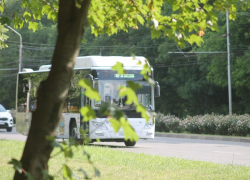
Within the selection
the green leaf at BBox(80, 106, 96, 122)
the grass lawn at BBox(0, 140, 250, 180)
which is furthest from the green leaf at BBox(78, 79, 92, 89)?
the grass lawn at BBox(0, 140, 250, 180)

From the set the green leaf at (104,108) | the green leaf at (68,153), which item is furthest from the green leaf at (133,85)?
the green leaf at (68,153)

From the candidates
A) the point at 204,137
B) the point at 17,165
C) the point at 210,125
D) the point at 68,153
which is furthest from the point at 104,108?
the point at 210,125

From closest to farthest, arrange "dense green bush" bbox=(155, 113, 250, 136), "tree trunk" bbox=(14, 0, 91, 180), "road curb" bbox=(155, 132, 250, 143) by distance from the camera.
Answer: "tree trunk" bbox=(14, 0, 91, 180) < "road curb" bbox=(155, 132, 250, 143) < "dense green bush" bbox=(155, 113, 250, 136)

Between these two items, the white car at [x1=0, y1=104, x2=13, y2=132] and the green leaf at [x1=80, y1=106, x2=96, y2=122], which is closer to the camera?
the green leaf at [x1=80, y1=106, x2=96, y2=122]

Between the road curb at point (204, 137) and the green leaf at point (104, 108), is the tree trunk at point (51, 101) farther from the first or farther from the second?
the road curb at point (204, 137)

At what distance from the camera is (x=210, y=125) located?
1298 inches

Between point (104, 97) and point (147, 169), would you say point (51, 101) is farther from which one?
point (104, 97)

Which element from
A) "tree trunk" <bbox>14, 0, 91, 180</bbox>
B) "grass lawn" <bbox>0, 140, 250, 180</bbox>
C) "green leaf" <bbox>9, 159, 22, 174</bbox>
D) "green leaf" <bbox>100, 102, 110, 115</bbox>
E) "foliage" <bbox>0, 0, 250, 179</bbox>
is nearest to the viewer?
"green leaf" <bbox>100, 102, 110, 115</bbox>

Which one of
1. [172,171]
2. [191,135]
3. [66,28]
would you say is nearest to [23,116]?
[191,135]

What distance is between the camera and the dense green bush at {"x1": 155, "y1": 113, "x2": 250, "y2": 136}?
30.7 metres

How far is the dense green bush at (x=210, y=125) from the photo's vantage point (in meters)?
30.7

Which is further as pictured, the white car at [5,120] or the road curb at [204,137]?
the white car at [5,120]

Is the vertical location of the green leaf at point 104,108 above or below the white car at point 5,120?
above

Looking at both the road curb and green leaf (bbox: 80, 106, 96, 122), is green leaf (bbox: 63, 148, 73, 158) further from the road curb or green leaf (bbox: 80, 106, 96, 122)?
the road curb
